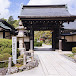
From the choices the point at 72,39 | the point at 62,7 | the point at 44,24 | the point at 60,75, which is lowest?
the point at 60,75

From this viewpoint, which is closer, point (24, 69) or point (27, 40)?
point (24, 69)

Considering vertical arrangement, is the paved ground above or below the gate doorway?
below

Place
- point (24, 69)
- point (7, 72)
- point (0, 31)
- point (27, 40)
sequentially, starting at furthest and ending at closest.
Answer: point (27, 40)
point (0, 31)
point (24, 69)
point (7, 72)

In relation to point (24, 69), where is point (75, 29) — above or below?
above

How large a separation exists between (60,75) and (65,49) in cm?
913

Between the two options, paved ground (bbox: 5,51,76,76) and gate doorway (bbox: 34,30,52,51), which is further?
gate doorway (bbox: 34,30,52,51)

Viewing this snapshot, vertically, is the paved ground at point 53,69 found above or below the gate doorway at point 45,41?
below

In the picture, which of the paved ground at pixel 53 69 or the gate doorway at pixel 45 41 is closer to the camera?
the paved ground at pixel 53 69

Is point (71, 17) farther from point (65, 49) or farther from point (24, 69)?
point (24, 69)

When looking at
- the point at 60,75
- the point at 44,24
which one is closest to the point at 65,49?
the point at 44,24

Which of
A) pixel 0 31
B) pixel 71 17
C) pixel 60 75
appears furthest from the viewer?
pixel 0 31

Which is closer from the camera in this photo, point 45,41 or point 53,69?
point 53,69

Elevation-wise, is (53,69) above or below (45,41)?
below

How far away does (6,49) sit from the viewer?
6145 millimetres
